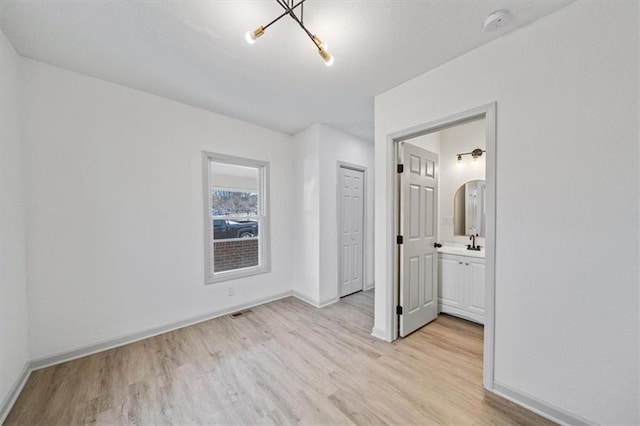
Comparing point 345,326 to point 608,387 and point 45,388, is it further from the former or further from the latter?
point 45,388

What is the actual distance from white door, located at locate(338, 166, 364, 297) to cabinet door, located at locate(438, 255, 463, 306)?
1339mm

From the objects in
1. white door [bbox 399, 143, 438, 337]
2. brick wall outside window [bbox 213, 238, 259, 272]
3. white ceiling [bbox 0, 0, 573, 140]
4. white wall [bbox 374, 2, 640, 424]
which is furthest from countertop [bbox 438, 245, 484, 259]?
brick wall outside window [bbox 213, 238, 259, 272]

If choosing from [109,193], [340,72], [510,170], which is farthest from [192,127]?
[510,170]

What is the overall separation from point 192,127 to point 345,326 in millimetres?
3052

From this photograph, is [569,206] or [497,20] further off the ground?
[497,20]

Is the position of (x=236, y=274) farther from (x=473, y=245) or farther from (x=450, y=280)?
(x=473, y=245)

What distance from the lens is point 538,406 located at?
1573mm

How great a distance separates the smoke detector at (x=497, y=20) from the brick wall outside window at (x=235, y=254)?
132 inches

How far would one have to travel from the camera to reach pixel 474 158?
3.25 meters

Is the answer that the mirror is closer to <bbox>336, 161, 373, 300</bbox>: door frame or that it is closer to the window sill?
<bbox>336, 161, 373, 300</bbox>: door frame

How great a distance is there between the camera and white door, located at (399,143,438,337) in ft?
8.18

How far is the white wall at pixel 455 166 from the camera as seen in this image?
322 centimetres

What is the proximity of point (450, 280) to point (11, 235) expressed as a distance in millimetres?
4239

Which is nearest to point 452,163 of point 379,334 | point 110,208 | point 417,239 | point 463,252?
point 463,252
